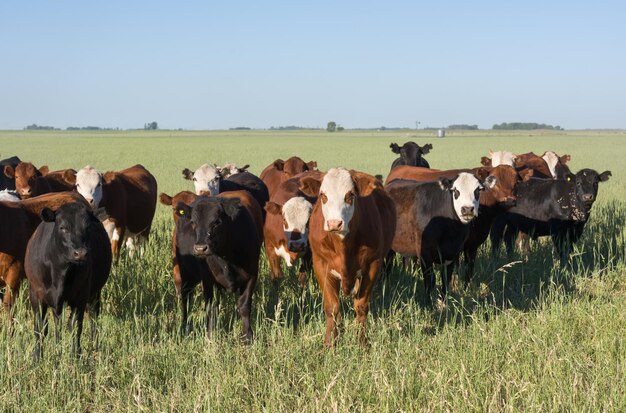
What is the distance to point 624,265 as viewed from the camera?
8.78m

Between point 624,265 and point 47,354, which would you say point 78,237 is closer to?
point 47,354

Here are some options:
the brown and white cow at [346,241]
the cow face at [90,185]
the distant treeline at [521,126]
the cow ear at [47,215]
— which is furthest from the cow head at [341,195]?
the distant treeline at [521,126]

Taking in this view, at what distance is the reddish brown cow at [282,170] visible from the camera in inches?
472

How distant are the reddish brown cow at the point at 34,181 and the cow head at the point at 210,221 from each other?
4.25m

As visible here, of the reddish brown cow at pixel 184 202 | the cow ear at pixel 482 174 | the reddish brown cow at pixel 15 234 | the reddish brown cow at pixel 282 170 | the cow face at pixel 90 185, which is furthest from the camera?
the reddish brown cow at pixel 282 170

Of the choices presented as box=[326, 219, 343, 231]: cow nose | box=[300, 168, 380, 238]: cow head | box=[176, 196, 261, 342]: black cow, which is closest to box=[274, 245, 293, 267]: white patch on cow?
box=[176, 196, 261, 342]: black cow

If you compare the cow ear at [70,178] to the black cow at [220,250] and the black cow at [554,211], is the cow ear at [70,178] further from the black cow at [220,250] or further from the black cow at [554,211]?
the black cow at [554,211]

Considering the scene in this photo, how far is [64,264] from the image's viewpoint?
556 centimetres

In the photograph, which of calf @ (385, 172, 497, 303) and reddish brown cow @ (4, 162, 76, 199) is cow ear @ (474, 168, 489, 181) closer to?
calf @ (385, 172, 497, 303)

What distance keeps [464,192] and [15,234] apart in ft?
14.9

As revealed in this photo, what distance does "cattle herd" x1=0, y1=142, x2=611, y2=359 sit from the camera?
225 inches

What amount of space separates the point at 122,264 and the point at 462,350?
190 inches

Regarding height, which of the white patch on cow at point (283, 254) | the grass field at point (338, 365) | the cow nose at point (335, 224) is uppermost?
the cow nose at point (335, 224)

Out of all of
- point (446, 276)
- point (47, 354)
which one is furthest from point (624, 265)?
point (47, 354)
